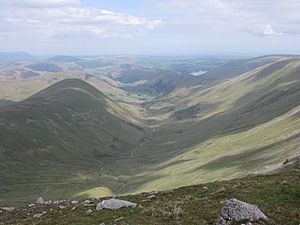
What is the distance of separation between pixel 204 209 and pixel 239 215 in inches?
248

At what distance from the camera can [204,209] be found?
1324 inches

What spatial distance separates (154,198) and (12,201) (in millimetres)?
171590

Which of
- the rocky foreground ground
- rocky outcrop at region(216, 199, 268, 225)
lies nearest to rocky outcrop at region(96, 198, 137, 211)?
the rocky foreground ground

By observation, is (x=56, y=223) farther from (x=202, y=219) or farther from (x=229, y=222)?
(x=229, y=222)

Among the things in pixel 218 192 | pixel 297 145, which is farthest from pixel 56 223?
pixel 297 145

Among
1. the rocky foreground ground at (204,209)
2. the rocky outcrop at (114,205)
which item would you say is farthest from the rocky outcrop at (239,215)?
the rocky outcrop at (114,205)

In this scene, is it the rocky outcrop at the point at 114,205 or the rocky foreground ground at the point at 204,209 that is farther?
the rocky outcrop at the point at 114,205

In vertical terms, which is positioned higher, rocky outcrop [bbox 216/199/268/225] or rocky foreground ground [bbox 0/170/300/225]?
rocky outcrop [bbox 216/199/268/225]

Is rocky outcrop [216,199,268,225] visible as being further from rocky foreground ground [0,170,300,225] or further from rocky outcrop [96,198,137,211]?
rocky outcrop [96,198,137,211]

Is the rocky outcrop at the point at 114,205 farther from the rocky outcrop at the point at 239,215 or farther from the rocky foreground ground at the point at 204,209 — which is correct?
the rocky outcrop at the point at 239,215

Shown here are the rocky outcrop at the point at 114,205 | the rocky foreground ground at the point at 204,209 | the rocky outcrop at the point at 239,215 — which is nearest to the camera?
the rocky outcrop at the point at 239,215

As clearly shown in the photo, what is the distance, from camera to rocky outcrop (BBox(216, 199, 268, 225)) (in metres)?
27.4

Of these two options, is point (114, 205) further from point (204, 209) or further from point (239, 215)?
point (239, 215)

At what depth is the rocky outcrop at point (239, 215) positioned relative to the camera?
2736cm
